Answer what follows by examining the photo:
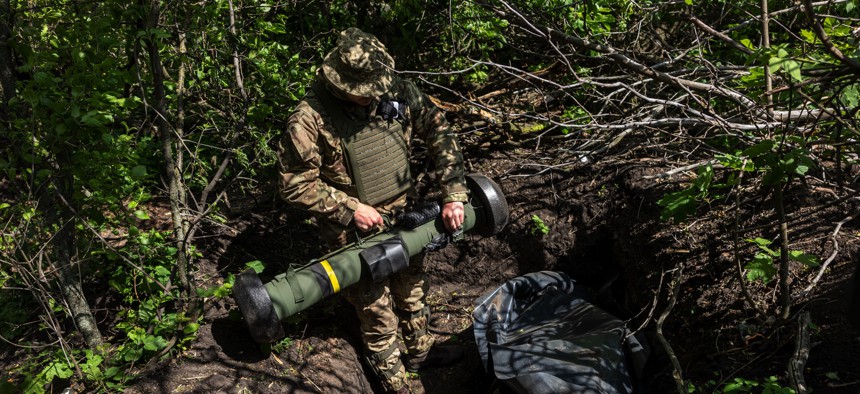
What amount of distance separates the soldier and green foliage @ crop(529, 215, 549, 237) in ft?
3.40

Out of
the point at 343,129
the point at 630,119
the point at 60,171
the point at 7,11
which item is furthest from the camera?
the point at 630,119

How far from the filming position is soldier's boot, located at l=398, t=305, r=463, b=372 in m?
3.78

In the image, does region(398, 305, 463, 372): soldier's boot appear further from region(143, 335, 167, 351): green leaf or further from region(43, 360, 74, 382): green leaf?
region(43, 360, 74, 382): green leaf

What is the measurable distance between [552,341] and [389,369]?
1.00 m

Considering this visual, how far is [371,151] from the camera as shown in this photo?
11.0ft

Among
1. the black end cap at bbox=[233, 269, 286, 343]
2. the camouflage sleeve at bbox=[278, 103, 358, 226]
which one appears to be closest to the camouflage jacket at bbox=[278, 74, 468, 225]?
the camouflage sleeve at bbox=[278, 103, 358, 226]

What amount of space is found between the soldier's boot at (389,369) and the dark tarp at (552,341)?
528mm

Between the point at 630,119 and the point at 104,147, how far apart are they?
9.66 ft

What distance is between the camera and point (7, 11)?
8.46 ft

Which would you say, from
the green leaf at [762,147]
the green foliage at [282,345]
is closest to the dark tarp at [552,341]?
the green foliage at [282,345]

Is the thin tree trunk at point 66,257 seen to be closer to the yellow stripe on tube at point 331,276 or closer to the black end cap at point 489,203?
the yellow stripe on tube at point 331,276

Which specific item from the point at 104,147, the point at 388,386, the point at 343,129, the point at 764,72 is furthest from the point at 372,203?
the point at 764,72

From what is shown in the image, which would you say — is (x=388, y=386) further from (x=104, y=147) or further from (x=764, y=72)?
(x=764, y=72)

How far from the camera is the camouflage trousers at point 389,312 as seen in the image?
11.3 ft
